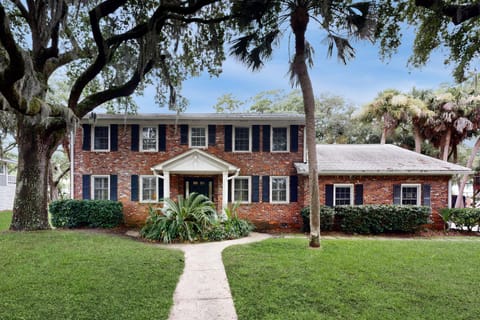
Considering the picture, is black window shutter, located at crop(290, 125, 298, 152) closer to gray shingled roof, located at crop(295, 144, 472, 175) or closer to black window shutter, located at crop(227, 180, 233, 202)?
gray shingled roof, located at crop(295, 144, 472, 175)

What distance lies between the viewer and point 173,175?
12250 mm

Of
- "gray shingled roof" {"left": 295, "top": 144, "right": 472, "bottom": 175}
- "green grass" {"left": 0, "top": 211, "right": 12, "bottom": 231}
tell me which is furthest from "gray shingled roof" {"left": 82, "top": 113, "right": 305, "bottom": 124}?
"green grass" {"left": 0, "top": 211, "right": 12, "bottom": 231}

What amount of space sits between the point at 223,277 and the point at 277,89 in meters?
22.9

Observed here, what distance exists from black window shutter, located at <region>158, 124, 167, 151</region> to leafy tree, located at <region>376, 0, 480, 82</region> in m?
8.75

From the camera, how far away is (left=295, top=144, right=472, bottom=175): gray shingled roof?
37.0 feet

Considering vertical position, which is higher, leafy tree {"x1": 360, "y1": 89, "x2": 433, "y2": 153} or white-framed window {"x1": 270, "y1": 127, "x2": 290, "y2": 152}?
leafy tree {"x1": 360, "y1": 89, "x2": 433, "y2": 153}

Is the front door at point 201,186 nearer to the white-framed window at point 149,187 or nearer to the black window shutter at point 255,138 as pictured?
the white-framed window at point 149,187

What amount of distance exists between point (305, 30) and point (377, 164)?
6914 mm

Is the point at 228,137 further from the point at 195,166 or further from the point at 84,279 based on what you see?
the point at 84,279

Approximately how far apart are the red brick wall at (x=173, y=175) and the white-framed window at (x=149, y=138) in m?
0.32

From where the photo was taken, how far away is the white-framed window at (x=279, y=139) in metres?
12.3

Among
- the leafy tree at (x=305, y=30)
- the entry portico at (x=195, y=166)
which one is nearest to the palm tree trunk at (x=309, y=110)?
the leafy tree at (x=305, y=30)

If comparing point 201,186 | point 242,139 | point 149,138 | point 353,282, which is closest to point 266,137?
point 242,139

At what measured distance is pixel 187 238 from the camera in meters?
8.80
